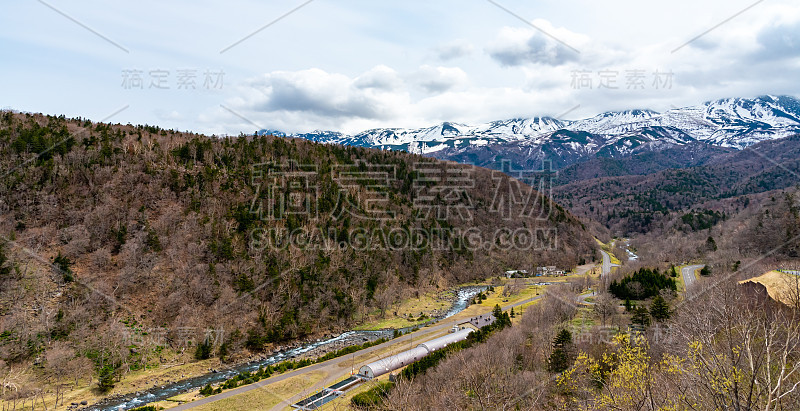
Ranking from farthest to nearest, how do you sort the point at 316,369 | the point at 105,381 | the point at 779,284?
the point at 316,369 < the point at 105,381 < the point at 779,284

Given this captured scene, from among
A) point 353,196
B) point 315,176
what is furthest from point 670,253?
point 315,176

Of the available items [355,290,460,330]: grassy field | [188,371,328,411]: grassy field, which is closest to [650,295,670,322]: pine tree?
[355,290,460,330]: grassy field

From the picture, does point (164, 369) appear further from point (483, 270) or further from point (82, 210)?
point (483, 270)

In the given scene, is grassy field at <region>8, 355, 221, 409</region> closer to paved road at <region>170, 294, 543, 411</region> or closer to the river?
the river

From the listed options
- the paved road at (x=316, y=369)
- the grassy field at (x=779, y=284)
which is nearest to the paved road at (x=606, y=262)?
the paved road at (x=316, y=369)

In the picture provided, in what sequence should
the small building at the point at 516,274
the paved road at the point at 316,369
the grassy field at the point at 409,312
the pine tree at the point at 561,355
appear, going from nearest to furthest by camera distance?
the pine tree at the point at 561,355, the paved road at the point at 316,369, the grassy field at the point at 409,312, the small building at the point at 516,274

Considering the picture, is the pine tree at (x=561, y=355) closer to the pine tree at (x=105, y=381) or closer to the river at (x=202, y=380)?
the river at (x=202, y=380)

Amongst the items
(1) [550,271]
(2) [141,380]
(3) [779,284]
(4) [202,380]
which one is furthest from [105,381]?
(1) [550,271]

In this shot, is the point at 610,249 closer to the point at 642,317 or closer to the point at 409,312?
the point at 409,312

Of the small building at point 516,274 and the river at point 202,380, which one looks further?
the small building at point 516,274
